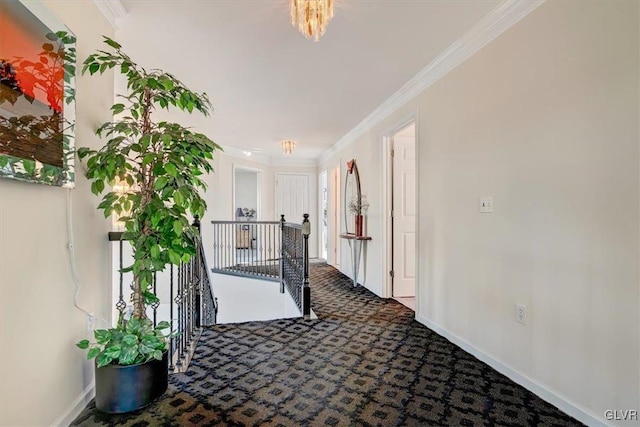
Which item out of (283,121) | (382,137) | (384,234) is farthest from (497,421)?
(283,121)

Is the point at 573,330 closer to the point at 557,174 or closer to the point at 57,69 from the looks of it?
the point at 557,174

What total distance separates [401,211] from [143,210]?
330cm

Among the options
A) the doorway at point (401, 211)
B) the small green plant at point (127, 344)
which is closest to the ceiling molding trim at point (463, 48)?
the doorway at point (401, 211)

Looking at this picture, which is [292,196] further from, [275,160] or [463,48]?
[463,48]

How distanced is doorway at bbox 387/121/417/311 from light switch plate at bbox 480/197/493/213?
185 centimetres

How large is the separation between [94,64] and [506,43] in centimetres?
251

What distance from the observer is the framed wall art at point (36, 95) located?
123cm

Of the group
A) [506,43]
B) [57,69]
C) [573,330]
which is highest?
[506,43]

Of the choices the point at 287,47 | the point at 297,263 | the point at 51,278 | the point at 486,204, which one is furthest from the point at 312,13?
the point at 297,263

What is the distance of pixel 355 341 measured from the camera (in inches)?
113

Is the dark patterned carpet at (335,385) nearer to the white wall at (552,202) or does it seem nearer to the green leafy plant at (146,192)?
the white wall at (552,202)

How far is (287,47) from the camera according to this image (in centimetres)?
269

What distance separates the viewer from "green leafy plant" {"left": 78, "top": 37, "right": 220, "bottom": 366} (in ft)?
5.65

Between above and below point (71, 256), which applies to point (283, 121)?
above
